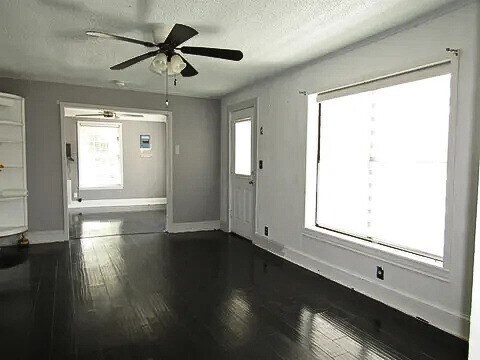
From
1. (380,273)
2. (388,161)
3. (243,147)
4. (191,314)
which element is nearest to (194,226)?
(243,147)

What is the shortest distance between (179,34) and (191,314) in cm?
208

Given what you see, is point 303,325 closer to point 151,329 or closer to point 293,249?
point 151,329

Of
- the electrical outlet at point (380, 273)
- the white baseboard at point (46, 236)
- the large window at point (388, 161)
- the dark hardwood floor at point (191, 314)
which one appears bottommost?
the dark hardwood floor at point (191, 314)

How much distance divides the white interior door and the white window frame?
46.9 inches

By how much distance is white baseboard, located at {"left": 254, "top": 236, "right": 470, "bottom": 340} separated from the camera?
7.61ft

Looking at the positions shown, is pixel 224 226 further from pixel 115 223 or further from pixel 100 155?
pixel 100 155

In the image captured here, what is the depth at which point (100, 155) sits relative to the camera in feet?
25.6

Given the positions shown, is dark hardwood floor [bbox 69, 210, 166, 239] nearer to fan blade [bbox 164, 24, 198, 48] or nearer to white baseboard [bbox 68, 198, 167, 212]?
white baseboard [bbox 68, 198, 167, 212]

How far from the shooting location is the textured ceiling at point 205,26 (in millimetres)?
2344

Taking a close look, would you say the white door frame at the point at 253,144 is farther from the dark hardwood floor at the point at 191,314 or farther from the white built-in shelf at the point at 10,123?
the white built-in shelf at the point at 10,123

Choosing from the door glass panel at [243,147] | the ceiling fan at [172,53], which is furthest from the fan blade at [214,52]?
the door glass panel at [243,147]

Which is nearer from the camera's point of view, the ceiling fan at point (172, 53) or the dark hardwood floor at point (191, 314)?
the dark hardwood floor at point (191, 314)

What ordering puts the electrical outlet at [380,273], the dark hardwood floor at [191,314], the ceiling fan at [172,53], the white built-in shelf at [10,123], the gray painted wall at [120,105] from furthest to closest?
the gray painted wall at [120,105], the white built-in shelf at [10,123], the electrical outlet at [380,273], the ceiling fan at [172,53], the dark hardwood floor at [191,314]

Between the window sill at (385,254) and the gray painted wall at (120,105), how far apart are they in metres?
2.59
